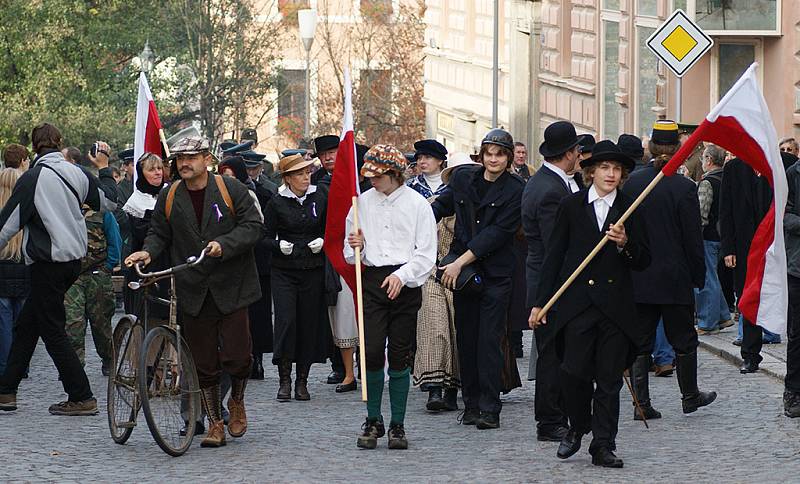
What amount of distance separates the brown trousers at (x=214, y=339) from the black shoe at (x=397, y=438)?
3.31ft

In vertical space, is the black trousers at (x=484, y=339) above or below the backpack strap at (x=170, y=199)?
below

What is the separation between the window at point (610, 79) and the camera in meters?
28.7

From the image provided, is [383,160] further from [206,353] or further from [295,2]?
[295,2]

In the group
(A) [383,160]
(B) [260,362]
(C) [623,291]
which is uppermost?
(A) [383,160]

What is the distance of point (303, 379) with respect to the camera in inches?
521

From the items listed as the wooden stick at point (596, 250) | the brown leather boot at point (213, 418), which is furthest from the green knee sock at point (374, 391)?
the wooden stick at point (596, 250)

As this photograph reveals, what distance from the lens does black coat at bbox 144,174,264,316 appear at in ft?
35.1

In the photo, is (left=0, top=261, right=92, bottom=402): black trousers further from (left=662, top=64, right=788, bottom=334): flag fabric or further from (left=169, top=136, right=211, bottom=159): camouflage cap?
(left=662, top=64, right=788, bottom=334): flag fabric

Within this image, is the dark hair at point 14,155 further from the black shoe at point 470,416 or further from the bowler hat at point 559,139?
the bowler hat at point 559,139

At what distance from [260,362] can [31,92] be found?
16.7m

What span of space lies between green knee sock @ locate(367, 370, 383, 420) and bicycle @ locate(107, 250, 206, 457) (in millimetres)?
1045

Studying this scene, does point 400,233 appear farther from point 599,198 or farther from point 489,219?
point 599,198

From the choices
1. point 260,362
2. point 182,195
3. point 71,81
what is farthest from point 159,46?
point 182,195

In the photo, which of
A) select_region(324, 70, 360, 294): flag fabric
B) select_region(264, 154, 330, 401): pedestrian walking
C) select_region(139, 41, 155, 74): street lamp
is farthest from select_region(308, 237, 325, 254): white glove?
select_region(139, 41, 155, 74): street lamp
